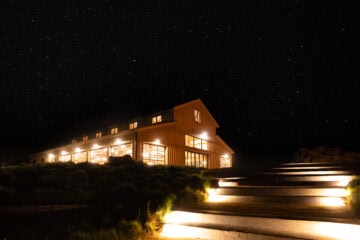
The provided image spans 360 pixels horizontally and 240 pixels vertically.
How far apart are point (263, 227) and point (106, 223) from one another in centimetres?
282

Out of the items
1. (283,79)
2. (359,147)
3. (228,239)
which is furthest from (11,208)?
(359,147)

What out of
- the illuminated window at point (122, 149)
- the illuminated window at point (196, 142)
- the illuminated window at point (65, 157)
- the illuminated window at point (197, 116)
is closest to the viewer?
Result: the illuminated window at point (122, 149)

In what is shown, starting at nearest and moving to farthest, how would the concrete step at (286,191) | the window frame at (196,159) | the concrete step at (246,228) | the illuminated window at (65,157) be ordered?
the concrete step at (246,228) < the concrete step at (286,191) < the window frame at (196,159) < the illuminated window at (65,157)

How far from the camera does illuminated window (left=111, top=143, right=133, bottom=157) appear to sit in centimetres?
1858

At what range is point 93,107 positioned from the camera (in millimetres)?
59844

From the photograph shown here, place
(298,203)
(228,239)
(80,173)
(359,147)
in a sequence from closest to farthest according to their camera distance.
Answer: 1. (228,239)
2. (298,203)
3. (80,173)
4. (359,147)

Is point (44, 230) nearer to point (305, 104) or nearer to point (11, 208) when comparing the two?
point (11, 208)

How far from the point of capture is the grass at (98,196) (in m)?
5.11

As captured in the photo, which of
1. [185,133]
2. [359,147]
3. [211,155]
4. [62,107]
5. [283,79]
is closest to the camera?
[185,133]

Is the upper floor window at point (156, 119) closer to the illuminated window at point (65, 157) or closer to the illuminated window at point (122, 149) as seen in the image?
the illuminated window at point (122, 149)

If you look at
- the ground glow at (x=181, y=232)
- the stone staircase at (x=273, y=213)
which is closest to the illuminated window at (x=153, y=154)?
the stone staircase at (x=273, y=213)

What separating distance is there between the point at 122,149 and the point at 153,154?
86.9 inches

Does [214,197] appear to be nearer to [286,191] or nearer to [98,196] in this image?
[286,191]

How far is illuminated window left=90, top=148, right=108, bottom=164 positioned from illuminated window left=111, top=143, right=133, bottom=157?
4.52ft
